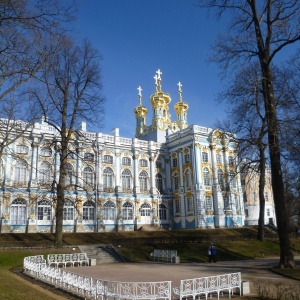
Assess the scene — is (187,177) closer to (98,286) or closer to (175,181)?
(175,181)

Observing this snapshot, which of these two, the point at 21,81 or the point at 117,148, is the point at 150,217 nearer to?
the point at 117,148

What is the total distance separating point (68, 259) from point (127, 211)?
2453cm

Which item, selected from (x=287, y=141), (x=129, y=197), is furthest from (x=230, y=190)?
(x=287, y=141)

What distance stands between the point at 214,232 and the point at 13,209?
842 inches

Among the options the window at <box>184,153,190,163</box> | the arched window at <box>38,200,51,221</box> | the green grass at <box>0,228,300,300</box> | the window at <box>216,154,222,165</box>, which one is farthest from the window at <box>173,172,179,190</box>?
the arched window at <box>38,200,51,221</box>

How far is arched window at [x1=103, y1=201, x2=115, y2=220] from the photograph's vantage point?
A: 4372 centimetres

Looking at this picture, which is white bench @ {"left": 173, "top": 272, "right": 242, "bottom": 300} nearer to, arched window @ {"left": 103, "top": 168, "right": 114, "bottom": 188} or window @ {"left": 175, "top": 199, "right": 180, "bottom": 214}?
arched window @ {"left": 103, "top": 168, "right": 114, "bottom": 188}

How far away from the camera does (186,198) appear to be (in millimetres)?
46844

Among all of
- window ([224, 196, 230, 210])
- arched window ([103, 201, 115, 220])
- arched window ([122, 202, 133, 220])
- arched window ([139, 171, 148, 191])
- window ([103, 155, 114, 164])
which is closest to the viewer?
arched window ([103, 201, 115, 220])

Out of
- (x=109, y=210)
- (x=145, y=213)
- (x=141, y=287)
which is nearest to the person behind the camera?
(x=141, y=287)

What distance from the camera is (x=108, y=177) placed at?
45.6 metres

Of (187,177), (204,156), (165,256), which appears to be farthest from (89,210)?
(165,256)

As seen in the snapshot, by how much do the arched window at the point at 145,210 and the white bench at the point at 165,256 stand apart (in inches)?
873

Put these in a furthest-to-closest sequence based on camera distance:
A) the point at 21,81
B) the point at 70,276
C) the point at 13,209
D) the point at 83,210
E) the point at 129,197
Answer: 1. the point at 129,197
2. the point at 83,210
3. the point at 13,209
4. the point at 70,276
5. the point at 21,81
